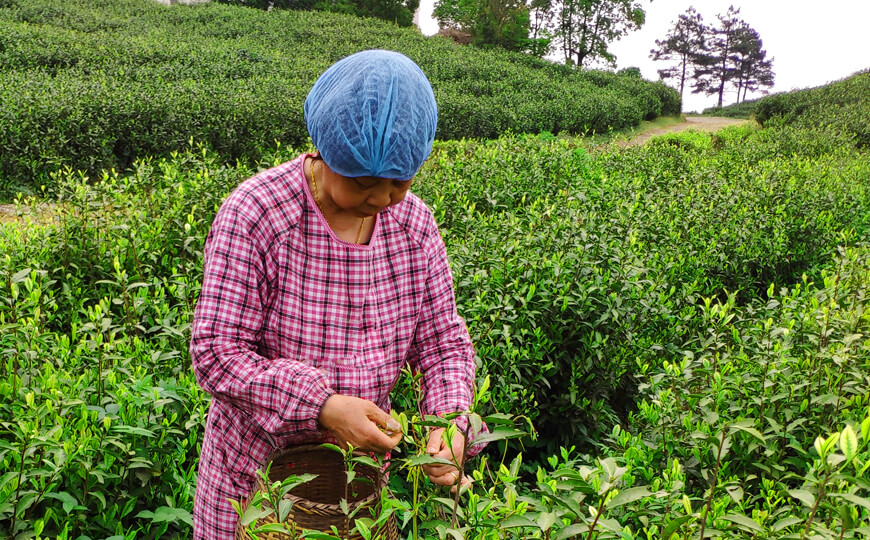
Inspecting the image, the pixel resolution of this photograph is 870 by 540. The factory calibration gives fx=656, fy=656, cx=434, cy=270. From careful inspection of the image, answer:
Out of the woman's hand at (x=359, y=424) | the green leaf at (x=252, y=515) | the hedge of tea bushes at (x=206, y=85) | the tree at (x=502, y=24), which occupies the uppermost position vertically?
the tree at (x=502, y=24)

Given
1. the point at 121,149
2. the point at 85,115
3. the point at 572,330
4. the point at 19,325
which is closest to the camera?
the point at 19,325

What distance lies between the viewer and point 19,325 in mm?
2287

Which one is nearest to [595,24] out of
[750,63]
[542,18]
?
[542,18]

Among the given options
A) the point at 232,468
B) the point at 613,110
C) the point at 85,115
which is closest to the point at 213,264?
the point at 232,468

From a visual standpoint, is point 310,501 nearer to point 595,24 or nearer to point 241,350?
point 241,350

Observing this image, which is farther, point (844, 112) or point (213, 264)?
point (844, 112)

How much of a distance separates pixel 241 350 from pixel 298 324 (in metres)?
0.14

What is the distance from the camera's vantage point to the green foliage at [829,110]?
14.3m

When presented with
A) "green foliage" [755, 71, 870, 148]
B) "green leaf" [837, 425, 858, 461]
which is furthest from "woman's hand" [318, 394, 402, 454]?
"green foliage" [755, 71, 870, 148]

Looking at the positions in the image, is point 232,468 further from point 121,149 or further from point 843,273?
point 121,149

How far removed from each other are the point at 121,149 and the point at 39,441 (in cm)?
776

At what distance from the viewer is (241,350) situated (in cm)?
134

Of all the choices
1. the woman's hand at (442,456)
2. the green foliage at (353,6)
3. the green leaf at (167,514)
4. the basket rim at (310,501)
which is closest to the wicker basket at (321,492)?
the basket rim at (310,501)

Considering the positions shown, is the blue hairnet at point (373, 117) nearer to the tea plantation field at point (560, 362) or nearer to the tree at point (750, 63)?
the tea plantation field at point (560, 362)
